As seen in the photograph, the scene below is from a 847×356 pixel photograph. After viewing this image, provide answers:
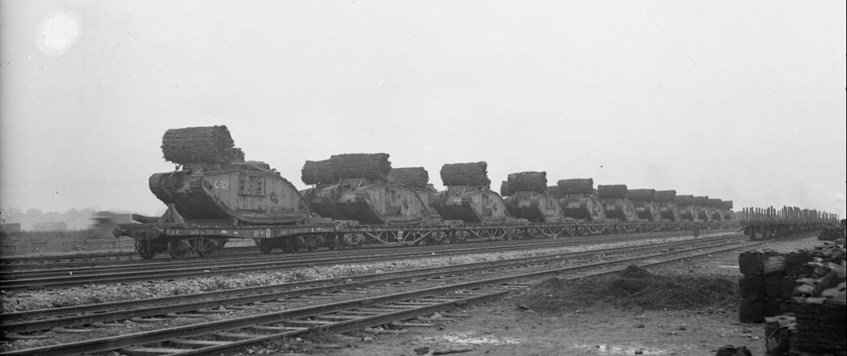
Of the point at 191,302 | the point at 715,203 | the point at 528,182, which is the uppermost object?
the point at 528,182

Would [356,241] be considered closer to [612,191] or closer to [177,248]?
[177,248]

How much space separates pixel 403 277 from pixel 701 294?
5974 mm

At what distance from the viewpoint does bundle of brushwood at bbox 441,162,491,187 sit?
3538 centimetres

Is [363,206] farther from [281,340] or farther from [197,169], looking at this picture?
[281,340]

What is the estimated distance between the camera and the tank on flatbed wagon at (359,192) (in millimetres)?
27391

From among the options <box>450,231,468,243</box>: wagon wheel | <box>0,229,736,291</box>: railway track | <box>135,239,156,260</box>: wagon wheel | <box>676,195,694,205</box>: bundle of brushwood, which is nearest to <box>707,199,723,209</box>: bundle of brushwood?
<box>676,195,694,205</box>: bundle of brushwood

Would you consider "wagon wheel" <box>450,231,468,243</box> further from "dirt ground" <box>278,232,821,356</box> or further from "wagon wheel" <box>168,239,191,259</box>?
"dirt ground" <box>278,232,821,356</box>

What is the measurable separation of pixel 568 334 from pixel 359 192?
19.5m

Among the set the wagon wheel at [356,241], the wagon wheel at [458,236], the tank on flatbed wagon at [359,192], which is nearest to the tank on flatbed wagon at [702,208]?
the wagon wheel at [458,236]

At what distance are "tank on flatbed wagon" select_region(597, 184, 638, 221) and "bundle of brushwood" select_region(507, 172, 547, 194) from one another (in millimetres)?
12792

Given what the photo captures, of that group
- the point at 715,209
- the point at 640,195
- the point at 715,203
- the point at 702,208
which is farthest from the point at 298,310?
the point at 715,203

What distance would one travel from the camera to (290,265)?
53.1 ft

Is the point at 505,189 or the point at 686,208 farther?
the point at 686,208

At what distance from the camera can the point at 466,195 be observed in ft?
114
